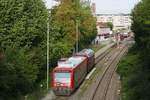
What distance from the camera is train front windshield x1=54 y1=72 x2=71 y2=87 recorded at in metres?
43.9

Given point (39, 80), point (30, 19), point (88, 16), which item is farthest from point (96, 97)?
point (88, 16)

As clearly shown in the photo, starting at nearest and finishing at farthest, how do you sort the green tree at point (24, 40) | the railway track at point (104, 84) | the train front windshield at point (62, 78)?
the green tree at point (24, 40), the train front windshield at point (62, 78), the railway track at point (104, 84)

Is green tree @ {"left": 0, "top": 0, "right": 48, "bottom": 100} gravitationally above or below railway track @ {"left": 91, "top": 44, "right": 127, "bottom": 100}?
above

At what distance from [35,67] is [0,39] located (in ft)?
19.3

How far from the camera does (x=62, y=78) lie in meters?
44.2

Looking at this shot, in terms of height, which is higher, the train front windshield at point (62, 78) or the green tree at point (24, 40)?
the green tree at point (24, 40)

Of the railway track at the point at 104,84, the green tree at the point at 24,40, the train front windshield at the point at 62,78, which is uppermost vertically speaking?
the green tree at the point at 24,40

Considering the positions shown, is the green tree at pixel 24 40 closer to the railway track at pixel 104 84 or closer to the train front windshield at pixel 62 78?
the train front windshield at pixel 62 78

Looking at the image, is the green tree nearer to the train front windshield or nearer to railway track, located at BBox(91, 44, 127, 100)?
the train front windshield

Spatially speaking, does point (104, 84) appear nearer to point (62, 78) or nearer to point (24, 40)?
point (62, 78)

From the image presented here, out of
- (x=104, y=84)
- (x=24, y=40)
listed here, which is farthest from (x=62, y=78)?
(x=104, y=84)

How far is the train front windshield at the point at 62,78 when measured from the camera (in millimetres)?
43938

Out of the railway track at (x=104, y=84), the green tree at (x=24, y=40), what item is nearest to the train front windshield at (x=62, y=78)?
the green tree at (x=24, y=40)

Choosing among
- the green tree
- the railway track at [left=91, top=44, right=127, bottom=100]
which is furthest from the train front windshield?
the railway track at [left=91, top=44, right=127, bottom=100]
